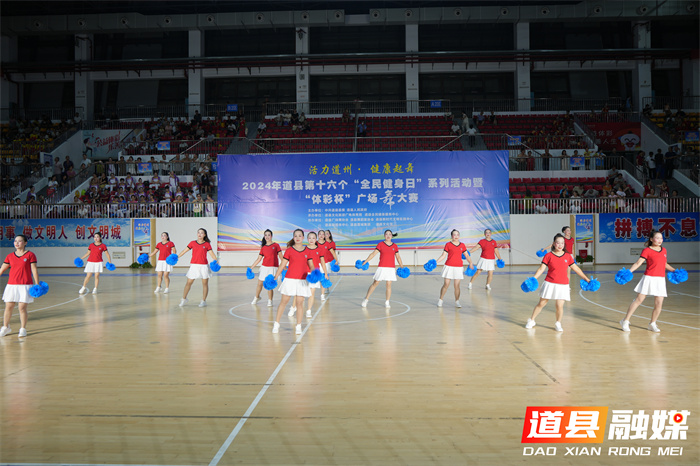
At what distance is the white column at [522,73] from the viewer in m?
34.2

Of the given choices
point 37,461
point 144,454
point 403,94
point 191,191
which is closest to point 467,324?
point 144,454

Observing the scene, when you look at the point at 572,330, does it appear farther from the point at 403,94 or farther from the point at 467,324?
the point at 403,94

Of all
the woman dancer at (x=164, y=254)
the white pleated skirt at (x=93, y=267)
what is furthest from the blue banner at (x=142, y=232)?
the woman dancer at (x=164, y=254)

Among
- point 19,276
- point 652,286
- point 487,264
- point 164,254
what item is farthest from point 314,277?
point 487,264

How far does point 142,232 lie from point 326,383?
2052 cm

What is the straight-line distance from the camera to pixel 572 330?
32.3 feet

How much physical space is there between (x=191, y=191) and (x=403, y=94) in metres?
17.7

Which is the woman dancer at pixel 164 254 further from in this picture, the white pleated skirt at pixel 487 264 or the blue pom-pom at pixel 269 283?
the white pleated skirt at pixel 487 264

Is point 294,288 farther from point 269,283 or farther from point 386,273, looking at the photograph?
point 386,273

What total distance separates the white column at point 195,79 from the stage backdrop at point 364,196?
13.2 meters

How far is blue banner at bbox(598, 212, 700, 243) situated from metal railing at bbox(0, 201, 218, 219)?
1885 cm

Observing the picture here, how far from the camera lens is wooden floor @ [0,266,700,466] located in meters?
Answer: 4.79

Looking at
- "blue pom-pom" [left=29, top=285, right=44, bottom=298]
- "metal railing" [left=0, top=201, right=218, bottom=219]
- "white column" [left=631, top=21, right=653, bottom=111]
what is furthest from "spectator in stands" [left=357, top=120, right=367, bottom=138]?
"blue pom-pom" [left=29, top=285, right=44, bottom=298]

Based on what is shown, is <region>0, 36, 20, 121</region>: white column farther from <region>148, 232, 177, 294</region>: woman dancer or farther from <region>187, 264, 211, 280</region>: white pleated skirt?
<region>187, 264, 211, 280</region>: white pleated skirt
